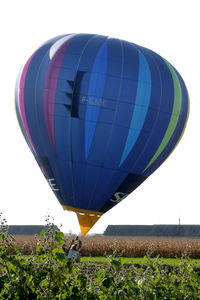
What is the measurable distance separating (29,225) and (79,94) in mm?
64114

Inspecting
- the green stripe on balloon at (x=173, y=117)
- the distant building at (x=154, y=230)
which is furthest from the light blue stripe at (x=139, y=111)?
the distant building at (x=154, y=230)

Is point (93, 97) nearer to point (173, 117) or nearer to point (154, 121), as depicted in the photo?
point (154, 121)

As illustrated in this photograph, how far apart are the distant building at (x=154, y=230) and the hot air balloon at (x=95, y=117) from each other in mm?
44400

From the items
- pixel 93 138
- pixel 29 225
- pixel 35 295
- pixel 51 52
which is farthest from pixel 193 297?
pixel 29 225

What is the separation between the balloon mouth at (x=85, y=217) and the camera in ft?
94.7

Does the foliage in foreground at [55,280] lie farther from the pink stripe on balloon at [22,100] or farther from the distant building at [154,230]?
the distant building at [154,230]

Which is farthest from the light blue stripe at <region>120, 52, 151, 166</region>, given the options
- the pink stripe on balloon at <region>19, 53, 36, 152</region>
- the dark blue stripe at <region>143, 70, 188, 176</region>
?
the pink stripe on balloon at <region>19, 53, 36, 152</region>

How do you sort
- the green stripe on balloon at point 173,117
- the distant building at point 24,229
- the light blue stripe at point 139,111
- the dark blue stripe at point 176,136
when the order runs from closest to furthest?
the light blue stripe at point 139,111
the green stripe on balloon at point 173,117
the dark blue stripe at point 176,136
the distant building at point 24,229

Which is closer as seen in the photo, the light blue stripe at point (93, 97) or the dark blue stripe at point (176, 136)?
the light blue stripe at point (93, 97)

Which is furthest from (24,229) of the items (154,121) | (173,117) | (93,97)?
(93,97)

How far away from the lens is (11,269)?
852cm

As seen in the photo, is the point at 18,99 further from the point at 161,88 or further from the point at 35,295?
the point at 35,295

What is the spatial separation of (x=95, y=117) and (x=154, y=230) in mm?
51137

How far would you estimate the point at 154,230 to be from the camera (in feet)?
253
